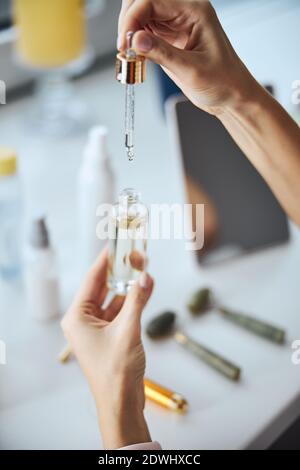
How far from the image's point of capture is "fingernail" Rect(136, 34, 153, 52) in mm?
505

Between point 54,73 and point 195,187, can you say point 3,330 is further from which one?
point 54,73

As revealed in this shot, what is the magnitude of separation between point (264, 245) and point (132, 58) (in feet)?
1.53

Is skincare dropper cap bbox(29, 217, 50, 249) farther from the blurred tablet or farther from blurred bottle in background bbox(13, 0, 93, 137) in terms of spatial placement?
blurred bottle in background bbox(13, 0, 93, 137)

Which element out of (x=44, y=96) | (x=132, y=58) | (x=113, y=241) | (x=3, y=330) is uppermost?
(x=44, y=96)

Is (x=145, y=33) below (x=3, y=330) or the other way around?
the other way around

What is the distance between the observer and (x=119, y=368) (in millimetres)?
594

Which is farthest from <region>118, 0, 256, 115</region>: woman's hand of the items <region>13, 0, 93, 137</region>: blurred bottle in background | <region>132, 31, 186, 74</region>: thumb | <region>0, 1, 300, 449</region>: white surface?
<region>13, 0, 93, 137</region>: blurred bottle in background

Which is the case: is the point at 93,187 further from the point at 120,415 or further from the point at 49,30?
the point at 49,30

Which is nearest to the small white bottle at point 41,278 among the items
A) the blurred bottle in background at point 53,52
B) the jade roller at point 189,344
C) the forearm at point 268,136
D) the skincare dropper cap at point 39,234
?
the skincare dropper cap at point 39,234

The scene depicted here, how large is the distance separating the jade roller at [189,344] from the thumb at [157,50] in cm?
33

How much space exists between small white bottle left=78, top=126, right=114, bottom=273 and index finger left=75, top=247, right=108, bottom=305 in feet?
0.39
